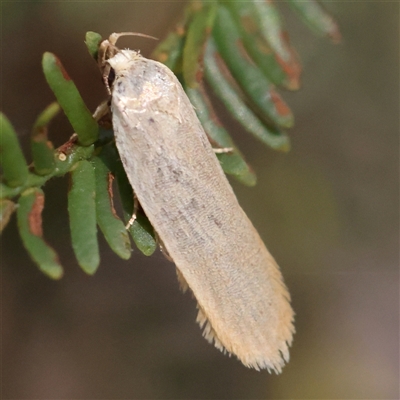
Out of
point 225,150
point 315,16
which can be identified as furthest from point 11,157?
point 315,16

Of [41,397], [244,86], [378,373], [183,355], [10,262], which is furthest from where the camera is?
[378,373]

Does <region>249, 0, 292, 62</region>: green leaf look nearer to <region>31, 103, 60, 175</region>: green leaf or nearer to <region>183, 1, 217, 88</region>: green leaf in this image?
<region>183, 1, 217, 88</region>: green leaf

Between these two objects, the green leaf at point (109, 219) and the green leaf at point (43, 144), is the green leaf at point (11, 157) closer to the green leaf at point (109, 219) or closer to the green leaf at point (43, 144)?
the green leaf at point (43, 144)

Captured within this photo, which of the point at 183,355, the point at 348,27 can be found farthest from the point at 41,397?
the point at 348,27

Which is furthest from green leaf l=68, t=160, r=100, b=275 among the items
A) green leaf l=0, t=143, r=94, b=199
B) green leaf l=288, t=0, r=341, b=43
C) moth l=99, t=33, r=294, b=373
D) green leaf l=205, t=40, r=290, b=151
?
green leaf l=288, t=0, r=341, b=43

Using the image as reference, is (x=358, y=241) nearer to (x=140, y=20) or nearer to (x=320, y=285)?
(x=320, y=285)
